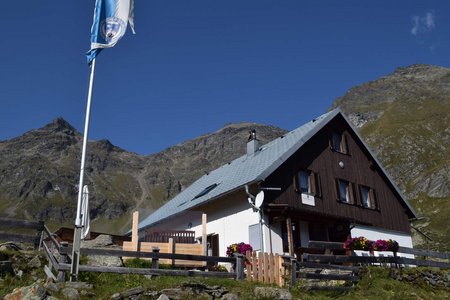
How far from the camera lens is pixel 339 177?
91.5ft

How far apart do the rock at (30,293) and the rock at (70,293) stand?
1.49ft

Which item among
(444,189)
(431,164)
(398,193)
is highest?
(431,164)

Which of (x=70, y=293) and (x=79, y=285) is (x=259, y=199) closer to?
(x=79, y=285)

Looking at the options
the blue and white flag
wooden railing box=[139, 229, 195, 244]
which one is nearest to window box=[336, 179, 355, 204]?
wooden railing box=[139, 229, 195, 244]

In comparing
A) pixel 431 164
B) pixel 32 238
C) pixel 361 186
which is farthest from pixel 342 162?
pixel 431 164

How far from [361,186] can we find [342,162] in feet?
6.67

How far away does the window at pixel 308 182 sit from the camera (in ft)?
83.7

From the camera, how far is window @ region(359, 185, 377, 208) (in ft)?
95.4

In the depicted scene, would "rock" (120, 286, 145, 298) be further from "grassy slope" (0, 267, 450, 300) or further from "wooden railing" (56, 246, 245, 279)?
"wooden railing" (56, 246, 245, 279)

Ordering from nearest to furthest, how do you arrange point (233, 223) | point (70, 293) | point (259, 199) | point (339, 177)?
point (70, 293) → point (259, 199) → point (233, 223) → point (339, 177)

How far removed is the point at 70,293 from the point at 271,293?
521 cm

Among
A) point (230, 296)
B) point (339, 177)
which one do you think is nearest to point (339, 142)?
point (339, 177)

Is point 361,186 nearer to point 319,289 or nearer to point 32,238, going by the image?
point 319,289

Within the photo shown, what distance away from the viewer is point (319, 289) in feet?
50.8
